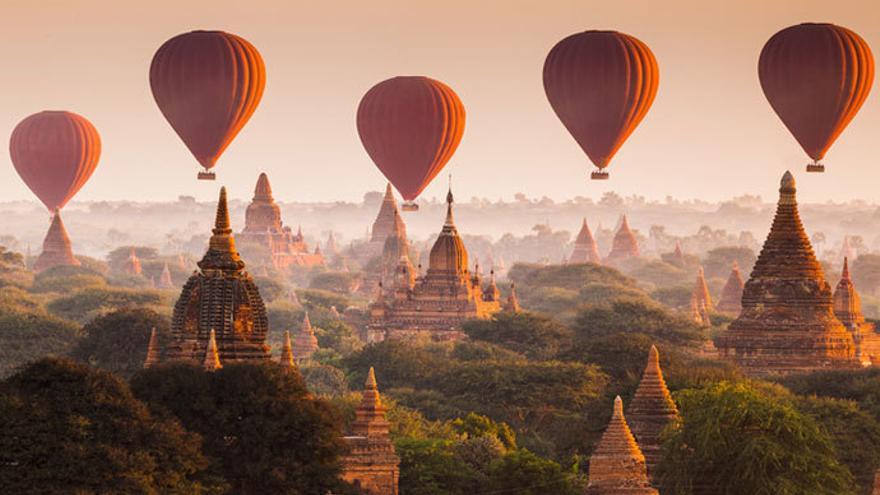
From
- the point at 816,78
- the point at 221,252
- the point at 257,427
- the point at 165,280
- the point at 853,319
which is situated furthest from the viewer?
the point at 165,280

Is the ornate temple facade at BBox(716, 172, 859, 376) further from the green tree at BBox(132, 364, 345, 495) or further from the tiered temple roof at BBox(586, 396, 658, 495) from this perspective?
the green tree at BBox(132, 364, 345, 495)

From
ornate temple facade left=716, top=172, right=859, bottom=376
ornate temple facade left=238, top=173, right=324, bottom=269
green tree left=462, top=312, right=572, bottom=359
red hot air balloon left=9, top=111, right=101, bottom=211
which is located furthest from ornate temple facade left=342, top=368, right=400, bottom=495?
ornate temple facade left=238, top=173, right=324, bottom=269

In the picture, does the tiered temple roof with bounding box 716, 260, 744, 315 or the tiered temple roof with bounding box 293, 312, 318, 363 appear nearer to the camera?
the tiered temple roof with bounding box 293, 312, 318, 363

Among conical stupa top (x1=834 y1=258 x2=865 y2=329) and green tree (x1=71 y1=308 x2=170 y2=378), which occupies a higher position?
conical stupa top (x1=834 y1=258 x2=865 y2=329)

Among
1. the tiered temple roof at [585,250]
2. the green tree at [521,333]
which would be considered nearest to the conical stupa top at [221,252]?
the green tree at [521,333]

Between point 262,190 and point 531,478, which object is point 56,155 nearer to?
point 262,190

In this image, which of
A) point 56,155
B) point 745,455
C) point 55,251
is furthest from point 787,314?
point 55,251
